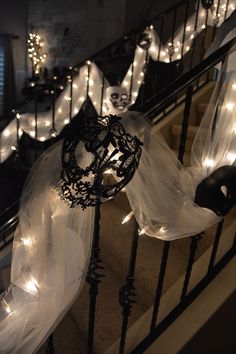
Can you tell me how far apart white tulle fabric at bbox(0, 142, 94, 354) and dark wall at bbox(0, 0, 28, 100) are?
23.7ft

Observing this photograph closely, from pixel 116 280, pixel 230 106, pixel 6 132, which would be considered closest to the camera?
pixel 230 106

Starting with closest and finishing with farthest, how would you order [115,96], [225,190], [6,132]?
1. [225,190]
2. [115,96]
3. [6,132]

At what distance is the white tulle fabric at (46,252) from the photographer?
125cm

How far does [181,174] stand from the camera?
1368mm

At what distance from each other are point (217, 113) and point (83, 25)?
19.8ft

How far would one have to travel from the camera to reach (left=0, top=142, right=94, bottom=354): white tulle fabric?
1.25 metres

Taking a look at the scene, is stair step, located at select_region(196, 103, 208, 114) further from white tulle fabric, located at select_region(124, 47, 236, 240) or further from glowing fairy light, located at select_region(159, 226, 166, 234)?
glowing fairy light, located at select_region(159, 226, 166, 234)

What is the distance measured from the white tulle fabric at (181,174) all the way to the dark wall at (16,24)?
7.12 meters

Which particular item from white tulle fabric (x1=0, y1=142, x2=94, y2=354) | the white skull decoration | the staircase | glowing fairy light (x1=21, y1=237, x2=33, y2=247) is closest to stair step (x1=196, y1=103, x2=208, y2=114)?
the white skull decoration

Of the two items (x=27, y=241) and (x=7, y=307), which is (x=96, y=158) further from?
(x=7, y=307)

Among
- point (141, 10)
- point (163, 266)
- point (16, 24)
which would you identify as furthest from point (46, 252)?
point (16, 24)

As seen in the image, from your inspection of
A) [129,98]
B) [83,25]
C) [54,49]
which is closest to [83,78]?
[129,98]

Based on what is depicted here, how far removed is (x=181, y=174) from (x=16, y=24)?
750cm

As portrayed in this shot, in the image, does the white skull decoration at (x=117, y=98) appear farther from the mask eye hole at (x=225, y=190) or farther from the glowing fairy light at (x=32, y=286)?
the glowing fairy light at (x=32, y=286)
